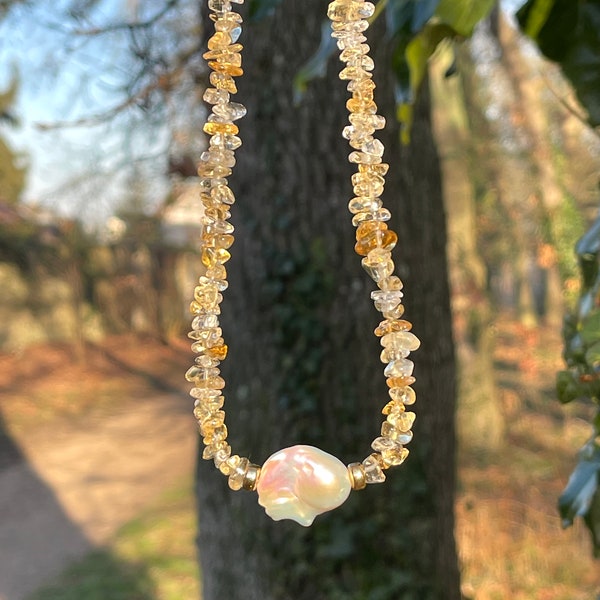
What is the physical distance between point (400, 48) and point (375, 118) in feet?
0.93

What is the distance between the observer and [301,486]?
544 mm

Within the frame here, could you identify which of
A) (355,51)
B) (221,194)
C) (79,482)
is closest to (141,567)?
(79,482)

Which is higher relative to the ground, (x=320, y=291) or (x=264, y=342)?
(x=320, y=291)

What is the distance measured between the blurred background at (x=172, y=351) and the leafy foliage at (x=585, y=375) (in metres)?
0.09

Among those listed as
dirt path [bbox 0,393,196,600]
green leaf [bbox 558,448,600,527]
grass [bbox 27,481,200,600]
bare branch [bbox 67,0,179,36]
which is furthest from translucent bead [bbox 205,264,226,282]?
dirt path [bbox 0,393,196,600]

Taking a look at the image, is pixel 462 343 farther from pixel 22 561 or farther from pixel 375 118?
pixel 375 118

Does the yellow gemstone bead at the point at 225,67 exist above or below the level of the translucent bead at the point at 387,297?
above

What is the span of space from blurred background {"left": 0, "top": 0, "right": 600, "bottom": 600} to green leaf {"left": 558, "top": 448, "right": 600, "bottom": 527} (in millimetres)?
183

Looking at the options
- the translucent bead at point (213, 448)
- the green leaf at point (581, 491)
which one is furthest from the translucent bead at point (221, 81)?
the green leaf at point (581, 491)

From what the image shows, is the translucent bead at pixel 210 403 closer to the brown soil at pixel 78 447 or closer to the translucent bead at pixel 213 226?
the translucent bead at pixel 213 226

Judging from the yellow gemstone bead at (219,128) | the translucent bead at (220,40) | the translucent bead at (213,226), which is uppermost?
the translucent bead at (220,40)

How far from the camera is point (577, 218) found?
10.1ft

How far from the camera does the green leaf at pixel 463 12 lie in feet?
2.19

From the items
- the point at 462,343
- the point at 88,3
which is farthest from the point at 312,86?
the point at 462,343
